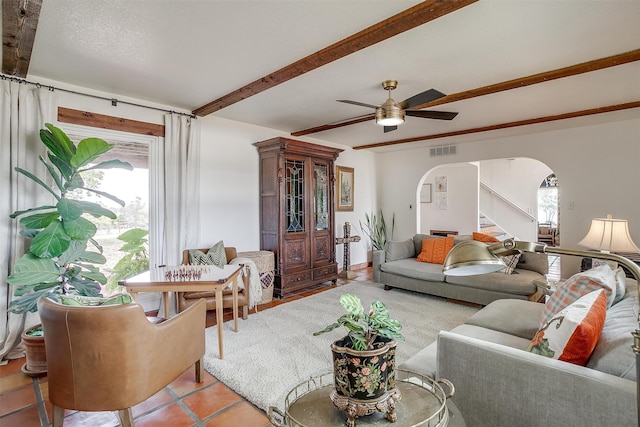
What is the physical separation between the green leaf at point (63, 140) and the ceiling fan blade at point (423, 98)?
9.34ft

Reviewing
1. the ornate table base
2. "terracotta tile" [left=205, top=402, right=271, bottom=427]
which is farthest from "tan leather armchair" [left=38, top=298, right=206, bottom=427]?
the ornate table base

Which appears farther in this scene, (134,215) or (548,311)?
(134,215)

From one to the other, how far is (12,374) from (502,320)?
12.0ft

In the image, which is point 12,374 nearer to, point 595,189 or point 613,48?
point 613,48

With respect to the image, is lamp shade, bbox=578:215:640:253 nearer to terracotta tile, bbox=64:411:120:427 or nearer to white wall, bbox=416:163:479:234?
white wall, bbox=416:163:479:234

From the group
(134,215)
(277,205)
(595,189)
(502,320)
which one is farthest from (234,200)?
(595,189)

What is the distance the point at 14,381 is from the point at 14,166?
1718mm

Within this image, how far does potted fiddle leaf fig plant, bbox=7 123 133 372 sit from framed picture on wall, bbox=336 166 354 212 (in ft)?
12.7

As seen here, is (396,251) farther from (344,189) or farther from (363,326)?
(363,326)

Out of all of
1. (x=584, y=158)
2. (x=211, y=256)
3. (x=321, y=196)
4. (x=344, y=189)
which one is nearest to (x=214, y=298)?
(x=211, y=256)

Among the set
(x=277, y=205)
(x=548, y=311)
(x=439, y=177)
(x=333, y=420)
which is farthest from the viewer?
(x=439, y=177)

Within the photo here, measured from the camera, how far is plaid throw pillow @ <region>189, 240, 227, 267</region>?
366 centimetres

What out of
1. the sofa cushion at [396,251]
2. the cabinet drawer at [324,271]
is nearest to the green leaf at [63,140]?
the cabinet drawer at [324,271]

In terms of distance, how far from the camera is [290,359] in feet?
8.39
